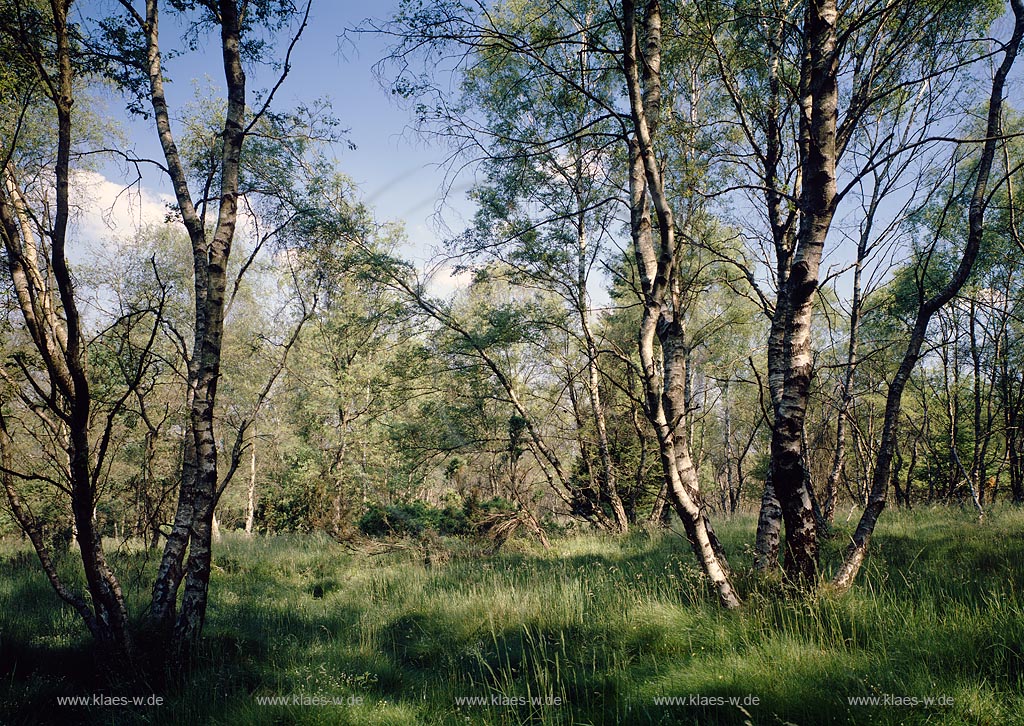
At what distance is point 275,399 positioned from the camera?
72.7 feet

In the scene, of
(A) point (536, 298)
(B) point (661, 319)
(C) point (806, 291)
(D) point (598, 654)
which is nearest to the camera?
(D) point (598, 654)

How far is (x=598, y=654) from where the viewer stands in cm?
379

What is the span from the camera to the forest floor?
2.65m

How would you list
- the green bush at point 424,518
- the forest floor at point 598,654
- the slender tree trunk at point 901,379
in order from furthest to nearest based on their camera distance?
1. the green bush at point 424,518
2. the slender tree trunk at point 901,379
3. the forest floor at point 598,654

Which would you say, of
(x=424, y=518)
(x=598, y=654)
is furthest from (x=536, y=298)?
(x=598, y=654)

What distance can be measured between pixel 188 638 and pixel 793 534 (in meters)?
5.05

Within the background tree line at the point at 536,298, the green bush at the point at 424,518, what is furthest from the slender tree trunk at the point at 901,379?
the green bush at the point at 424,518

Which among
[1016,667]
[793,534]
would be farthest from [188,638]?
[1016,667]

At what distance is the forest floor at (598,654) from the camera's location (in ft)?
8.69

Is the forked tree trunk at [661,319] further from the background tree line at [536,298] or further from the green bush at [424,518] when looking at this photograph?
the green bush at [424,518]

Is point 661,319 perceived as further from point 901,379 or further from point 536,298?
point 536,298

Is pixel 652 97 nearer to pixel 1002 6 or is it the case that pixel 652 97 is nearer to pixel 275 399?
pixel 1002 6

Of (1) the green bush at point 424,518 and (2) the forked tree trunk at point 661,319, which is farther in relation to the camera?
(1) the green bush at point 424,518

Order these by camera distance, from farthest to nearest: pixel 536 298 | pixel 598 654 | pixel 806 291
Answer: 1. pixel 536 298
2. pixel 806 291
3. pixel 598 654
